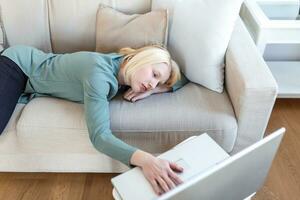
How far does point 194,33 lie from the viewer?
150 cm

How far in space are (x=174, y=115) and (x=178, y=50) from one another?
15.3 inches

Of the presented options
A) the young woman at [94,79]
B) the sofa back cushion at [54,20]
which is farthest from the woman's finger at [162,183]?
the sofa back cushion at [54,20]

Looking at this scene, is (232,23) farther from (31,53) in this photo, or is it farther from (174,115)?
(31,53)

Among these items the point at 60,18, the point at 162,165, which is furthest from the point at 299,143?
the point at 60,18

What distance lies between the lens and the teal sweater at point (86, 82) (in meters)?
1.20

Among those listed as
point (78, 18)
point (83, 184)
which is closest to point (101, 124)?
point (83, 184)

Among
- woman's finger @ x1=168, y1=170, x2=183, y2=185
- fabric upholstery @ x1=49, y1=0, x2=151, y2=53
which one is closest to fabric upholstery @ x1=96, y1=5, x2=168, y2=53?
fabric upholstery @ x1=49, y1=0, x2=151, y2=53

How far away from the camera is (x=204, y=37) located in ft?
4.82

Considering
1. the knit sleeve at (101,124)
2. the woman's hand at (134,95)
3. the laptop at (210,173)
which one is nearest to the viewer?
the laptop at (210,173)

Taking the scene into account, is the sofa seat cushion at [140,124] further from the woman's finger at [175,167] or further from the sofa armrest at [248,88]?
the woman's finger at [175,167]

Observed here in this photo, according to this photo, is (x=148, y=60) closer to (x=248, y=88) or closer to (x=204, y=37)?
(x=204, y=37)

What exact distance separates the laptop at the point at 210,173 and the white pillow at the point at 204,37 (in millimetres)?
476

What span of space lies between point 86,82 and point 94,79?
0.12 ft

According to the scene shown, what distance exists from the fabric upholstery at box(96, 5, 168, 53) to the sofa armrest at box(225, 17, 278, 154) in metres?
0.36
